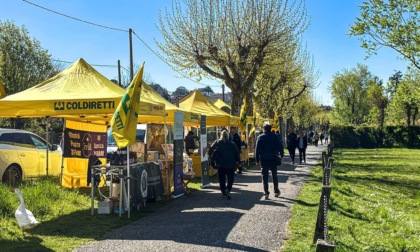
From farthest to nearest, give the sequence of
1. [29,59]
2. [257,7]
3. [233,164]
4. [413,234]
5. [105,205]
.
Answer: [29,59]
[257,7]
[233,164]
[105,205]
[413,234]

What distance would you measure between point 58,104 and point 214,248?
5066 millimetres

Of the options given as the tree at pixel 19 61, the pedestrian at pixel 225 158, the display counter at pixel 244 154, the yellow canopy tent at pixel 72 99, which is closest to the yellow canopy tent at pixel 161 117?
the yellow canopy tent at pixel 72 99

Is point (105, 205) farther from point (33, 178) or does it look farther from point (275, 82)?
point (275, 82)

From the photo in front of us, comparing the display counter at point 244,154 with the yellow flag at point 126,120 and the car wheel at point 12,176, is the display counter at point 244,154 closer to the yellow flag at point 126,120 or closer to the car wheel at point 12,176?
the car wheel at point 12,176

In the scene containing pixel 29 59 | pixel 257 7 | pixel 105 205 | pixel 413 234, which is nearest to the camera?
pixel 413 234

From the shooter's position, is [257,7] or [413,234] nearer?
[413,234]

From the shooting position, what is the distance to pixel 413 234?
7930 mm

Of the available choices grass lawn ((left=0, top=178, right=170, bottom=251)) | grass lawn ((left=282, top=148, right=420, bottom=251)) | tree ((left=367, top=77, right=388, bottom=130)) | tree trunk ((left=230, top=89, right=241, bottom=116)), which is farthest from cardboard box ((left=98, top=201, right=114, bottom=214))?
tree ((left=367, top=77, right=388, bottom=130))

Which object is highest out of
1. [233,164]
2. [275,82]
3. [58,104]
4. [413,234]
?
[275,82]

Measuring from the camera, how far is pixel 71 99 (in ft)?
32.0

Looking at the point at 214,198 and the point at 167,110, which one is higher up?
the point at 167,110

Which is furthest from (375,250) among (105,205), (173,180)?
(173,180)

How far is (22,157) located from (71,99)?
14.8 ft

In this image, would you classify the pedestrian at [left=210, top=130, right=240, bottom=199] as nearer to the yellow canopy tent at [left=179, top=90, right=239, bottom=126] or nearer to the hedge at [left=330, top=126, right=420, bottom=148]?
the yellow canopy tent at [left=179, top=90, right=239, bottom=126]
